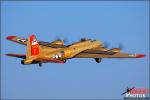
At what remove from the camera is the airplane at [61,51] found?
76500mm

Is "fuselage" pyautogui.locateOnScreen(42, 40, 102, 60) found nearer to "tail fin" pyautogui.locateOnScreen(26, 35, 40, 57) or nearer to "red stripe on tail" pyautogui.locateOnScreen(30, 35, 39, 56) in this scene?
"red stripe on tail" pyautogui.locateOnScreen(30, 35, 39, 56)

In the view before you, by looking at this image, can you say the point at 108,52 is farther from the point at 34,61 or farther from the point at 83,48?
the point at 34,61

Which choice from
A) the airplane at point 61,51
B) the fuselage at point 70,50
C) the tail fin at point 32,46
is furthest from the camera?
the fuselage at point 70,50

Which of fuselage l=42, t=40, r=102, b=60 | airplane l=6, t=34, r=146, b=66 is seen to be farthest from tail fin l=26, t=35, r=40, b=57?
fuselage l=42, t=40, r=102, b=60

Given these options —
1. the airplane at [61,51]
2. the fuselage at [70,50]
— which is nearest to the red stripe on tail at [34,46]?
the airplane at [61,51]

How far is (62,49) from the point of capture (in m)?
87.0

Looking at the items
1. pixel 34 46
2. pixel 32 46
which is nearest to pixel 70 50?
pixel 34 46

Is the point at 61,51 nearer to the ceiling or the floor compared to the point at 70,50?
nearer to the floor

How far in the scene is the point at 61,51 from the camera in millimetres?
85750

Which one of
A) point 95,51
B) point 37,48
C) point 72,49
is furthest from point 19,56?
point 95,51

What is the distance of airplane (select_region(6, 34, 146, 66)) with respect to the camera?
76500 mm

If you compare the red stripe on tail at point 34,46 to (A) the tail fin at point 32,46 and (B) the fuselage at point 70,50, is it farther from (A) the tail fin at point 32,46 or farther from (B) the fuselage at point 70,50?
(B) the fuselage at point 70,50

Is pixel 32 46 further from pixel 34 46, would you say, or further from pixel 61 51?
pixel 61 51

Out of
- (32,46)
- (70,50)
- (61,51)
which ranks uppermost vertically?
(32,46)
